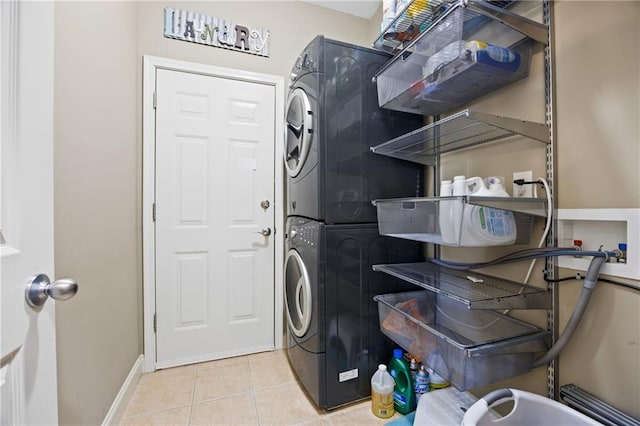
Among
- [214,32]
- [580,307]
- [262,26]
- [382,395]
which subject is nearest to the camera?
[580,307]

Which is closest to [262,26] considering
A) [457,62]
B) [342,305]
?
Answer: [457,62]

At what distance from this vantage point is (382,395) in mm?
1370

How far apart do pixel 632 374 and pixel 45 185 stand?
165 centimetres

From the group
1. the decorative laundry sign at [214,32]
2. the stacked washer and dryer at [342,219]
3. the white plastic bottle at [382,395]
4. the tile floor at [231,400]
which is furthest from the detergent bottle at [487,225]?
the decorative laundry sign at [214,32]

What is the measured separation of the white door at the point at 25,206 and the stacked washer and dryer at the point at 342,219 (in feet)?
3.26

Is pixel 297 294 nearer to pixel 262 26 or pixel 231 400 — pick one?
pixel 231 400

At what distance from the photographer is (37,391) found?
564mm

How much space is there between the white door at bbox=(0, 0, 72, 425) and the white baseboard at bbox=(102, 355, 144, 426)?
95 cm

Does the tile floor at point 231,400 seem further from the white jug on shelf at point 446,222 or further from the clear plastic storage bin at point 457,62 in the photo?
the clear plastic storage bin at point 457,62

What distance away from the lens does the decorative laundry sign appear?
1890mm

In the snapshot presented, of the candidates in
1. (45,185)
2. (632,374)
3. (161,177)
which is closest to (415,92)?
(632,374)

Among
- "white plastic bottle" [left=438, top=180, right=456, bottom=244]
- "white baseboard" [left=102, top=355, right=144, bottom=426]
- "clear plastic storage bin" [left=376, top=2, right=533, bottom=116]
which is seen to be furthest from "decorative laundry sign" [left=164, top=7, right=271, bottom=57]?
"white baseboard" [left=102, top=355, right=144, bottom=426]

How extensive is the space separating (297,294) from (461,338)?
88 centimetres

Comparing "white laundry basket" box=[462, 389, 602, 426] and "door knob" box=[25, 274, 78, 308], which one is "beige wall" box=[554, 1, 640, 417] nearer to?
"white laundry basket" box=[462, 389, 602, 426]
